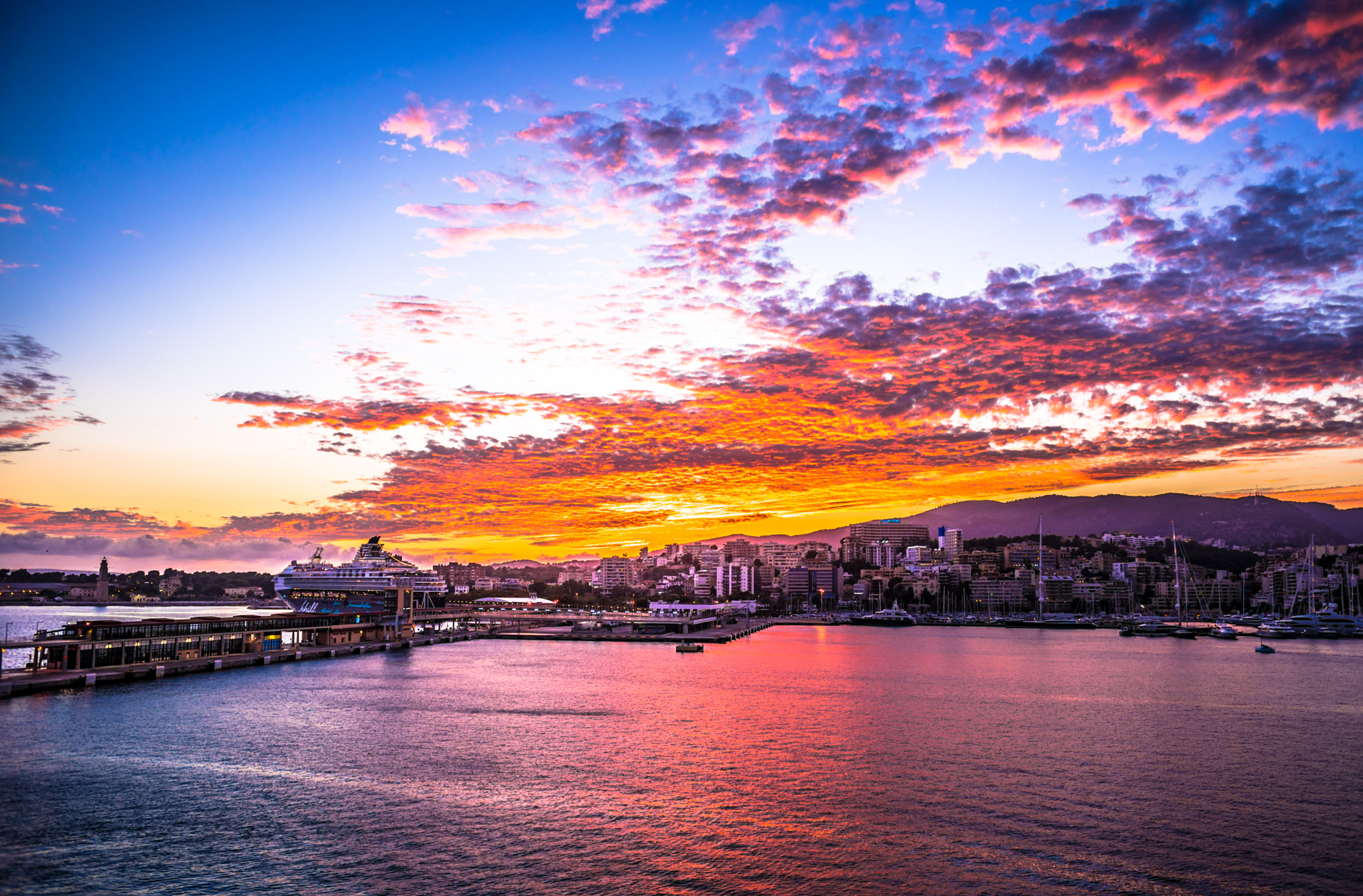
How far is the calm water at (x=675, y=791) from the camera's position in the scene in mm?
22609

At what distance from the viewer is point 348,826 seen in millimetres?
26078

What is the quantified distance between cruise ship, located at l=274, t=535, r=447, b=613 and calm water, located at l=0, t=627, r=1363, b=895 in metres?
55.7

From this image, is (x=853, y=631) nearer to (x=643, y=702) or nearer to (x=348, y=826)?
(x=643, y=702)

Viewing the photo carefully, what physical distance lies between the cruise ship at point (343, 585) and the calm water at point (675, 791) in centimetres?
5570

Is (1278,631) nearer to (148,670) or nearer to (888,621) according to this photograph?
(888,621)

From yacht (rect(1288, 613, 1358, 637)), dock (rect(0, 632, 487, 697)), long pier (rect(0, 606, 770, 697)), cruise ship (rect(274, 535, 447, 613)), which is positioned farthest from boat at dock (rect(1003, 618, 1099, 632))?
dock (rect(0, 632, 487, 697))

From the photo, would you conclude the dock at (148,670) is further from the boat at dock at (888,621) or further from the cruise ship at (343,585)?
the boat at dock at (888,621)

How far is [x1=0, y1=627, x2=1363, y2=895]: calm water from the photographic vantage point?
2261 centimetres

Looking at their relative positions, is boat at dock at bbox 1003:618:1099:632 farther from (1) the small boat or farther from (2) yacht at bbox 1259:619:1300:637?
(2) yacht at bbox 1259:619:1300:637

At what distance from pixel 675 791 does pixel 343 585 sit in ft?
326

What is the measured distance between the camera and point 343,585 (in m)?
117

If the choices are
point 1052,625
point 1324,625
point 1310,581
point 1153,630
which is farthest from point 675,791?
point 1310,581

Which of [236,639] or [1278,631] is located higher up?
[236,639]

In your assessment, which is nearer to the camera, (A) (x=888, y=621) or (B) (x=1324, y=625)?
(B) (x=1324, y=625)
